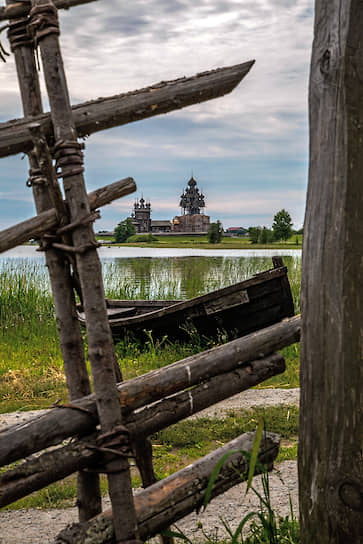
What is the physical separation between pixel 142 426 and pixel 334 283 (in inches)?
43.3

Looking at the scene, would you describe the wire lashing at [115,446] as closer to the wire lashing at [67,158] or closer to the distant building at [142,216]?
the wire lashing at [67,158]

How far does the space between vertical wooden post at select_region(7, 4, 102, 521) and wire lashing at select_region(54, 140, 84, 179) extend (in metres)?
0.12

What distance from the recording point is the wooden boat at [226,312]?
7754 millimetres

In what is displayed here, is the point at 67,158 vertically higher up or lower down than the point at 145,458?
higher up

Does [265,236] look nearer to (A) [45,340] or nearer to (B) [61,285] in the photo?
(A) [45,340]

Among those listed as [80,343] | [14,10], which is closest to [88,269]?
[80,343]

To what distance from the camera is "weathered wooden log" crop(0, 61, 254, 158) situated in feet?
7.63

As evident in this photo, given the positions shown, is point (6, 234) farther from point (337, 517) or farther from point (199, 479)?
point (337, 517)

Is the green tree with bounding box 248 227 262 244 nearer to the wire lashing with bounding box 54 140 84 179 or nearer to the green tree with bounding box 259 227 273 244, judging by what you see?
the green tree with bounding box 259 227 273 244

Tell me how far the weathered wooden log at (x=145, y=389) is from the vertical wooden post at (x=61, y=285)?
0.55ft

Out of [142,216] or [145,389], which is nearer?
[145,389]

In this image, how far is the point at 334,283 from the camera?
7.16 feet

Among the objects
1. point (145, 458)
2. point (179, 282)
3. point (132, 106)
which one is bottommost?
point (145, 458)

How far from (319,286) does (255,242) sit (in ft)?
164
